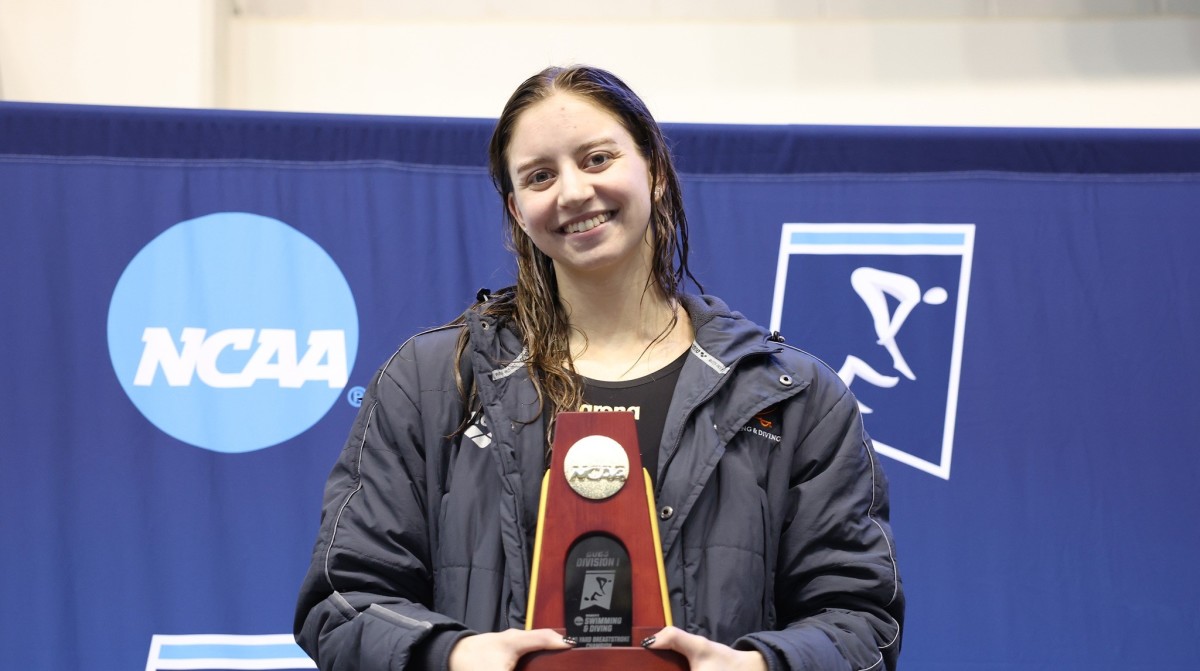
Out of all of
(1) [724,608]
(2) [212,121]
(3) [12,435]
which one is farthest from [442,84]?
(1) [724,608]

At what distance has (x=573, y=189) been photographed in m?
1.25

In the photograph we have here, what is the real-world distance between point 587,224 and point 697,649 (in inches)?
18.5

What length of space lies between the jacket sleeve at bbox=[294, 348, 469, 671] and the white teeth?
23 centimetres

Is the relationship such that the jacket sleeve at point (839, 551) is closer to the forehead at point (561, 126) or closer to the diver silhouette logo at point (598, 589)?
the diver silhouette logo at point (598, 589)

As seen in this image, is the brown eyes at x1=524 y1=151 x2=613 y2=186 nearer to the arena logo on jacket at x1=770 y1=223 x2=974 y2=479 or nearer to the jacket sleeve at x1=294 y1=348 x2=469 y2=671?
the jacket sleeve at x1=294 y1=348 x2=469 y2=671

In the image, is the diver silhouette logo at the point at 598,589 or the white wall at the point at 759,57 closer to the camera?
the diver silhouette logo at the point at 598,589

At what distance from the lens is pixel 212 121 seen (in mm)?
2652

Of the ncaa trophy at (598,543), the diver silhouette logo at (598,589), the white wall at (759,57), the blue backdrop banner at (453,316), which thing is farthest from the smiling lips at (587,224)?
the white wall at (759,57)

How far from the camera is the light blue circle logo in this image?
258 centimetres

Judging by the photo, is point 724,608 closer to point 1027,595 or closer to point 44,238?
point 1027,595

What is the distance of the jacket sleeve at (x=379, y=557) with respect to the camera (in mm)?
1141

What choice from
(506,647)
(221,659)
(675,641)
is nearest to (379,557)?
(506,647)

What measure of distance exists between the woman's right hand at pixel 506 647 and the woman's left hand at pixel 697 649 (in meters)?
0.08

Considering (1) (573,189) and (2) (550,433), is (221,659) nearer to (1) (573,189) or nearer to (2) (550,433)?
(2) (550,433)
